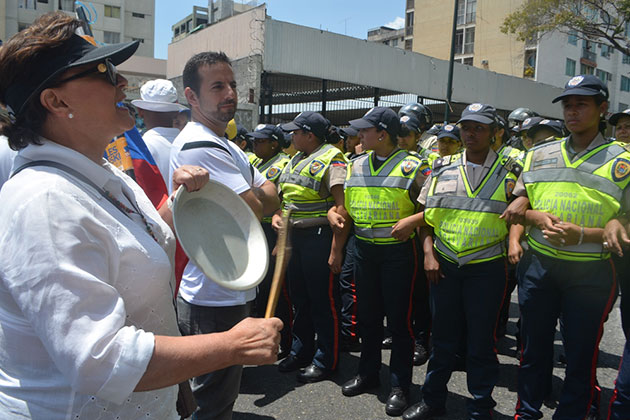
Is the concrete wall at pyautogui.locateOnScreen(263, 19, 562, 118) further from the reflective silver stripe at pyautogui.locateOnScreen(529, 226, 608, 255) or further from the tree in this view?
the reflective silver stripe at pyautogui.locateOnScreen(529, 226, 608, 255)

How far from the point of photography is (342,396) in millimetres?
4102

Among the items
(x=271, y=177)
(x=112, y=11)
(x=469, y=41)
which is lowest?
(x=271, y=177)

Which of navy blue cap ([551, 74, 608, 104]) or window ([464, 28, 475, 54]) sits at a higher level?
window ([464, 28, 475, 54])

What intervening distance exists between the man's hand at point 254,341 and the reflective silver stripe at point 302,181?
3129 millimetres

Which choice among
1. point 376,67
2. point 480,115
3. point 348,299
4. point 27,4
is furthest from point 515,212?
point 27,4

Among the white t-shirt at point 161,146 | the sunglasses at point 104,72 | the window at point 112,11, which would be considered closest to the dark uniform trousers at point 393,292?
the white t-shirt at point 161,146

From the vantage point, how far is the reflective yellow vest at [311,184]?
4.52 meters

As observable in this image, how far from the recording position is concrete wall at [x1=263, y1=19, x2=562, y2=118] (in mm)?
18781

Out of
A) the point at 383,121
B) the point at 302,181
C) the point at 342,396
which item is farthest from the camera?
the point at 302,181

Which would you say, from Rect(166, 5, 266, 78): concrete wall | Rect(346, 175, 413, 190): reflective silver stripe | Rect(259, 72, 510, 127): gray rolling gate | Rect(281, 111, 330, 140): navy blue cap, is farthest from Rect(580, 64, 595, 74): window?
Rect(346, 175, 413, 190): reflective silver stripe

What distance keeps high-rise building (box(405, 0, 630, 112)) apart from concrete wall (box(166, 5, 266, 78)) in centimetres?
2332

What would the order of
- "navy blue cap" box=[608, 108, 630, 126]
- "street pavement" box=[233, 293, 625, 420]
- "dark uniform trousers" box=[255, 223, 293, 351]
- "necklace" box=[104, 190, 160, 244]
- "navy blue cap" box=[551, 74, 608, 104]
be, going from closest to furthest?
1. "necklace" box=[104, 190, 160, 244]
2. "navy blue cap" box=[551, 74, 608, 104]
3. "street pavement" box=[233, 293, 625, 420]
4. "navy blue cap" box=[608, 108, 630, 126]
5. "dark uniform trousers" box=[255, 223, 293, 351]

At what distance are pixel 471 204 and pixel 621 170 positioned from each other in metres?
0.90

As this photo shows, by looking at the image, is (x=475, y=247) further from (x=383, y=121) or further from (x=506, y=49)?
(x=506, y=49)
